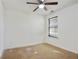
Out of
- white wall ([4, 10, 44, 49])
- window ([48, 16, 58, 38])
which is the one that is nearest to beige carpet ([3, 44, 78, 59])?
white wall ([4, 10, 44, 49])

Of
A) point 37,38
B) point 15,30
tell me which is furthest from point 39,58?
point 37,38

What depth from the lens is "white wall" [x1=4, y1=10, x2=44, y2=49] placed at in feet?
16.6

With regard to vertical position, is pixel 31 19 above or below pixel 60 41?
above

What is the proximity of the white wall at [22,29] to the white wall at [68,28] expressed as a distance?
5.32ft

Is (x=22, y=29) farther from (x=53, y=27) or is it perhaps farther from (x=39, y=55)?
(x=39, y=55)

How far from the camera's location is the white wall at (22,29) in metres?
5.07

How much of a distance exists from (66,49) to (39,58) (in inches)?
76.1

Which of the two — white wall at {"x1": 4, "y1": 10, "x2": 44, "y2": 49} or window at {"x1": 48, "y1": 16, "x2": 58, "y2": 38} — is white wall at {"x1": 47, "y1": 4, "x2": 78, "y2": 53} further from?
white wall at {"x1": 4, "y1": 10, "x2": 44, "y2": 49}

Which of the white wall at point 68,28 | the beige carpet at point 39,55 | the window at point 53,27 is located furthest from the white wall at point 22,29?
the white wall at point 68,28

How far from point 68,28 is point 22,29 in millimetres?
2882

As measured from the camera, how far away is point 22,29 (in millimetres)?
5641

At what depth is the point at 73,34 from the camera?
4211 mm

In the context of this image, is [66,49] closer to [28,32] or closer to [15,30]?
[28,32]

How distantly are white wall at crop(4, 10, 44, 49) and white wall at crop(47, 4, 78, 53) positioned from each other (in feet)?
5.32
